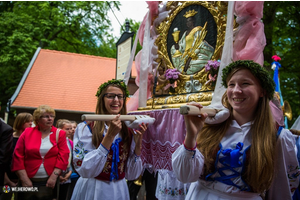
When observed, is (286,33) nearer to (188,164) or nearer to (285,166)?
(285,166)

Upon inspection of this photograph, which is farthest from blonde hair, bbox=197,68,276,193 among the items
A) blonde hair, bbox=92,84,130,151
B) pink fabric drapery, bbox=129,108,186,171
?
pink fabric drapery, bbox=129,108,186,171

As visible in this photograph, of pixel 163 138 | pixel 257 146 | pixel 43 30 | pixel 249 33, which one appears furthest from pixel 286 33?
pixel 43 30

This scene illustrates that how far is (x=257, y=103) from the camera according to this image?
189cm

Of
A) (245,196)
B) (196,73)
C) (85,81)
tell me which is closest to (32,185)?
(196,73)

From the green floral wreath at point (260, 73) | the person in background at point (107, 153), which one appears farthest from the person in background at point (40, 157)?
the green floral wreath at point (260, 73)

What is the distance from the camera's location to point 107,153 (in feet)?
7.93

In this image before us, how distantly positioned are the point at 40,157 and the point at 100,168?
192 centimetres

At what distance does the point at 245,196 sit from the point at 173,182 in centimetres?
179

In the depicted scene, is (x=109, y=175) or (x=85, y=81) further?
(x=85, y=81)

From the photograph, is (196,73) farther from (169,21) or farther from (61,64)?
(61,64)

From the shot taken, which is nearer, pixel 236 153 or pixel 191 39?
pixel 236 153

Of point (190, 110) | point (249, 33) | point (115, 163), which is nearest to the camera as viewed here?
point (190, 110)

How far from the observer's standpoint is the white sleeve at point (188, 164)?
1.67m

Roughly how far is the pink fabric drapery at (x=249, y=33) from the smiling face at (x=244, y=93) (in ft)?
4.61
